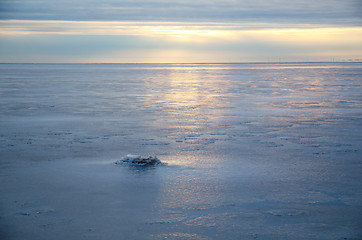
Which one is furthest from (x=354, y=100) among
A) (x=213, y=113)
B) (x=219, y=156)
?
(x=219, y=156)

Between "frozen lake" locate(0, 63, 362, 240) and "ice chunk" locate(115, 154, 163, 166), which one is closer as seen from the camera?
"frozen lake" locate(0, 63, 362, 240)

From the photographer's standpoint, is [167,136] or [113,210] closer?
[113,210]

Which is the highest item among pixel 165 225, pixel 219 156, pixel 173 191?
pixel 219 156

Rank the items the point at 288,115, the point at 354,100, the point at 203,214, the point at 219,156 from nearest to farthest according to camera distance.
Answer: the point at 203,214 < the point at 219,156 < the point at 288,115 < the point at 354,100

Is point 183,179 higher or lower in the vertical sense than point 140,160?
lower

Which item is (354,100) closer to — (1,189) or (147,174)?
(147,174)

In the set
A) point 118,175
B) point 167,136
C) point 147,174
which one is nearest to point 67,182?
point 118,175

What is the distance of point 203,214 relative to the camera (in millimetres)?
4273

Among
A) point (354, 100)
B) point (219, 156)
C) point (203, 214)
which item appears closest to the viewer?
point (203, 214)

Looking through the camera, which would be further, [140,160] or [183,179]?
[140,160]

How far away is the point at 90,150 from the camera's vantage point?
7.32 meters

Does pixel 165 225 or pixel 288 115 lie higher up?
pixel 288 115

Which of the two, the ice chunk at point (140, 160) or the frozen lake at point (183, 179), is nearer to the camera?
the frozen lake at point (183, 179)

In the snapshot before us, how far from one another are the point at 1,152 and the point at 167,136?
3.01 m
